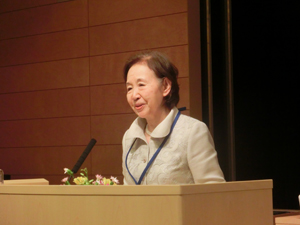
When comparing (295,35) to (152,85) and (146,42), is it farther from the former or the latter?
(152,85)

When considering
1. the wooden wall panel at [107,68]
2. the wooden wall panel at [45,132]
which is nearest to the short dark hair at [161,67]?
the wooden wall panel at [107,68]

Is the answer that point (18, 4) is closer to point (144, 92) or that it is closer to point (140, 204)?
point (144, 92)

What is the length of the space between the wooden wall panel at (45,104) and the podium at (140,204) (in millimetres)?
4670

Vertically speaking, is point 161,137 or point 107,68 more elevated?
point 107,68

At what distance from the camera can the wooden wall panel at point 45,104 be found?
18.8ft

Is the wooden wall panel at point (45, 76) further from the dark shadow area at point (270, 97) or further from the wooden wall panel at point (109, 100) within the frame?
the dark shadow area at point (270, 97)

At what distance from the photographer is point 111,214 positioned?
0.91m

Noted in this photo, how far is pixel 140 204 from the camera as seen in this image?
0.88 meters

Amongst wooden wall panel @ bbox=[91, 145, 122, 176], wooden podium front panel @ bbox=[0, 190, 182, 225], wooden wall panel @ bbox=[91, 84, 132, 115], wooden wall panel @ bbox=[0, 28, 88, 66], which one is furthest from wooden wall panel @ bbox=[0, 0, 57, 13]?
wooden podium front panel @ bbox=[0, 190, 182, 225]

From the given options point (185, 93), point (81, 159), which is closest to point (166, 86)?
point (81, 159)

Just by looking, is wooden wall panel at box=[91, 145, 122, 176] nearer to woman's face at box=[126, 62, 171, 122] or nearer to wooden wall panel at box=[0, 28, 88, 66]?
wooden wall panel at box=[0, 28, 88, 66]

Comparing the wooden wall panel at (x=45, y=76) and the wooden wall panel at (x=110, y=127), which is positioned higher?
the wooden wall panel at (x=45, y=76)

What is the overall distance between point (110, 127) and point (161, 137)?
3.99m

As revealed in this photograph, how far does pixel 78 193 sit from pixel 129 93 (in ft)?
2.31
